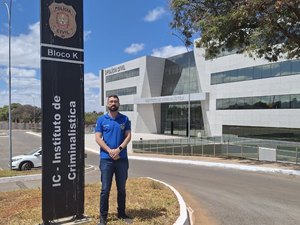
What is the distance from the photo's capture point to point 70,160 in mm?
5984

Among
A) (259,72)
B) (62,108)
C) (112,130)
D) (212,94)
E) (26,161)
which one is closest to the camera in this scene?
(62,108)

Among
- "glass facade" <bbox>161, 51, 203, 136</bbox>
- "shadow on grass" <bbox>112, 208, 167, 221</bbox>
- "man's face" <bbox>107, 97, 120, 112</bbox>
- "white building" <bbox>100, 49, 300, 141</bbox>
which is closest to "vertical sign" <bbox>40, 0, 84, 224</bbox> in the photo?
"man's face" <bbox>107, 97, 120, 112</bbox>

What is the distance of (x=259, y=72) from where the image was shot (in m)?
44.2

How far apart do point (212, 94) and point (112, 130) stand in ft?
155

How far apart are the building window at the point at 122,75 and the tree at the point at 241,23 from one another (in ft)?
171

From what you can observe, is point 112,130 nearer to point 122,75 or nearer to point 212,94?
point 212,94

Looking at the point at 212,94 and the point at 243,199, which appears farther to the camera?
the point at 212,94

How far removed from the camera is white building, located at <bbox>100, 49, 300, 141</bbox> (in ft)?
134

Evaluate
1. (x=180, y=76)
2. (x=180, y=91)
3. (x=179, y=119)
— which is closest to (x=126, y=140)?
(x=180, y=91)

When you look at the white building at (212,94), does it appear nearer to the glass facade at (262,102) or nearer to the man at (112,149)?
the glass facade at (262,102)

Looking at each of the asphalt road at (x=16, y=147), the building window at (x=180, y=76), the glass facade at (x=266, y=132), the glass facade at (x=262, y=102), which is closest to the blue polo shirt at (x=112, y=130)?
the asphalt road at (x=16, y=147)

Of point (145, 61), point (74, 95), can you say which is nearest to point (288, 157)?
point (74, 95)

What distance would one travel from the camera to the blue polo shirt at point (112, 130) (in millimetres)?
6121

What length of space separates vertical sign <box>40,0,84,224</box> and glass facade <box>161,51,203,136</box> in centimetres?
5121
